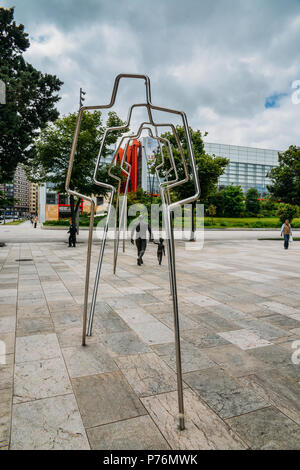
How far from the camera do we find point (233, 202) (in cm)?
6712

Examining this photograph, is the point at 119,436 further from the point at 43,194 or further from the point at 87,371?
the point at 43,194

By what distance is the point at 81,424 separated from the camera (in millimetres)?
2205

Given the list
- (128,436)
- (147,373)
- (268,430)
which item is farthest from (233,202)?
(128,436)

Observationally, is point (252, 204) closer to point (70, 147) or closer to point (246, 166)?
point (246, 166)

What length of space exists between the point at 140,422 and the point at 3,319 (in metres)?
3.19

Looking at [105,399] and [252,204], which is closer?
[105,399]

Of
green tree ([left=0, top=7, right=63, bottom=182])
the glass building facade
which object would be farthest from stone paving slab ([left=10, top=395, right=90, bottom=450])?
the glass building facade

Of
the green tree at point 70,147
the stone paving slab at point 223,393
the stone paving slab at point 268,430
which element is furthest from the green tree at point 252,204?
the stone paving slab at point 268,430

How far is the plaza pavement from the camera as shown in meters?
2.12

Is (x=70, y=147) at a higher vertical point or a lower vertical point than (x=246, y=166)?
lower

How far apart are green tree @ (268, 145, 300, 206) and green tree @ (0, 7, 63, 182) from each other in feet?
62.3

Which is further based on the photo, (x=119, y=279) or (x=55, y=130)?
(x=55, y=130)

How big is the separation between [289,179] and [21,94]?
69.8ft

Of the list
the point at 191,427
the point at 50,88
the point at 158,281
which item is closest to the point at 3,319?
the point at 191,427
